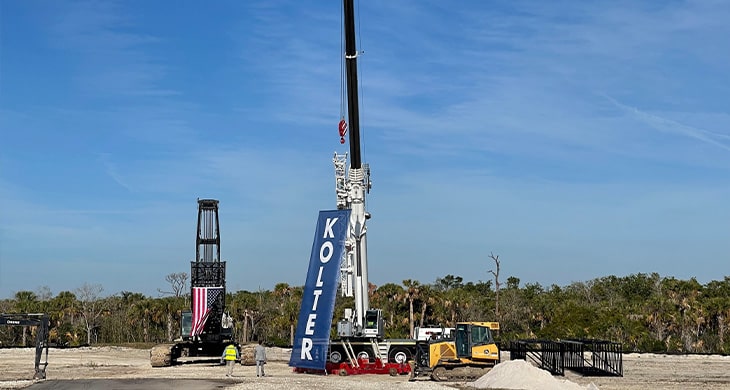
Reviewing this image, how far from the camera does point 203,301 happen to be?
42.1 m

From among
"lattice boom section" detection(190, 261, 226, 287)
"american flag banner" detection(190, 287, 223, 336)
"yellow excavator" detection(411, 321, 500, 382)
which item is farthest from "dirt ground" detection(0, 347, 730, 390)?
"lattice boom section" detection(190, 261, 226, 287)

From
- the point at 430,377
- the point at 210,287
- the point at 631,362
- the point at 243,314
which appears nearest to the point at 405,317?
the point at 243,314

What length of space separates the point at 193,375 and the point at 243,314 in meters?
41.7

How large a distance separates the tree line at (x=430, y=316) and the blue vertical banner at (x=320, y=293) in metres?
30.3

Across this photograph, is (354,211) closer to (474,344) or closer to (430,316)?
(474,344)

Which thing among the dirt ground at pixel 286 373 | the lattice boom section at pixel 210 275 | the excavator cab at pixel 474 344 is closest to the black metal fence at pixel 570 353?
the dirt ground at pixel 286 373

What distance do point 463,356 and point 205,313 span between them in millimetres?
13481

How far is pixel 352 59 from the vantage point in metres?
39.5

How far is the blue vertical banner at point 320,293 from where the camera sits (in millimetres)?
34031

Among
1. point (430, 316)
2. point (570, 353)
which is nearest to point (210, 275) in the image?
point (570, 353)

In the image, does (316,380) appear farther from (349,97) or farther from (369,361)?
(349,97)

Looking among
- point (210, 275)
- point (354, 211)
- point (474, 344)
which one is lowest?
point (474, 344)

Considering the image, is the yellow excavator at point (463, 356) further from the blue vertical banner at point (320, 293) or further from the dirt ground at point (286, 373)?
the blue vertical banner at point (320, 293)

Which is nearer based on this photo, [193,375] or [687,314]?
[193,375]
